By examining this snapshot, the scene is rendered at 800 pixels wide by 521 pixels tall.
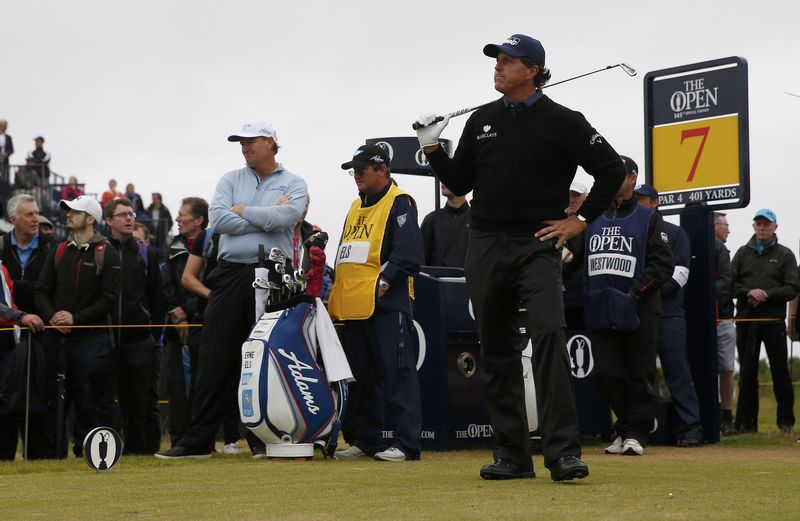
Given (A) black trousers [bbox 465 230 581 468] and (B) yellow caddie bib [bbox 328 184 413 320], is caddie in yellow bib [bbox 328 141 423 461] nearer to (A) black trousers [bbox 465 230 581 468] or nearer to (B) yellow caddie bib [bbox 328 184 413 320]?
(B) yellow caddie bib [bbox 328 184 413 320]

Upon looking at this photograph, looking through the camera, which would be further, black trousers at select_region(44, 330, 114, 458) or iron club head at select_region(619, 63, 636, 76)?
black trousers at select_region(44, 330, 114, 458)

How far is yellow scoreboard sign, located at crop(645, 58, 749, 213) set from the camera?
10.9m

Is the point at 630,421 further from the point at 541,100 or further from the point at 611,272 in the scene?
the point at 541,100

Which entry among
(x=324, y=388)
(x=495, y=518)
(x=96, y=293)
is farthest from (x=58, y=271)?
(x=495, y=518)

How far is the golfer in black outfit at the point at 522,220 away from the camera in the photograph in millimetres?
6426

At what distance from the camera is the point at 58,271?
9.67 metres

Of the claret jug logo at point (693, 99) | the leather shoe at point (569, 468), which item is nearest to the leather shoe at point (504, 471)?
the leather shoe at point (569, 468)

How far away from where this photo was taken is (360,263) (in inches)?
353

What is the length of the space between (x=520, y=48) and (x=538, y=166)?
594 millimetres

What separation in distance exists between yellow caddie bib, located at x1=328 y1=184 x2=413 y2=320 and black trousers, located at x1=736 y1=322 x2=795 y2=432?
519cm

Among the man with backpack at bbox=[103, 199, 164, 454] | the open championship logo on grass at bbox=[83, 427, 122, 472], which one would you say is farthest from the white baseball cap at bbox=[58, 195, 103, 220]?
the open championship logo on grass at bbox=[83, 427, 122, 472]

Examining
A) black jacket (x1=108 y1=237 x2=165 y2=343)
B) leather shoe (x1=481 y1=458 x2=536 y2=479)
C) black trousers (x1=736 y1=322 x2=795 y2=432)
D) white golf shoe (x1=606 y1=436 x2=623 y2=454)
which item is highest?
black jacket (x1=108 y1=237 x2=165 y2=343)

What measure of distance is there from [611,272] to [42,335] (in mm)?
4059

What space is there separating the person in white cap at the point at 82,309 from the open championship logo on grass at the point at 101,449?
1842mm
